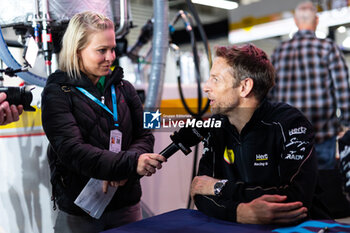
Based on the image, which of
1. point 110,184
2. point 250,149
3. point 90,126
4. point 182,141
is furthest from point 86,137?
point 250,149

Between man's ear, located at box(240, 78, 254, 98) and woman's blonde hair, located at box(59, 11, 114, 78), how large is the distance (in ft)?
1.54

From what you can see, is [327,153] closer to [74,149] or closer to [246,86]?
[246,86]

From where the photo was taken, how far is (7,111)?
1.19m

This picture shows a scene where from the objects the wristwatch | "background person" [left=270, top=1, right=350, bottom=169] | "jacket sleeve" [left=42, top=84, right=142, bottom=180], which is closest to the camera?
"jacket sleeve" [left=42, top=84, right=142, bottom=180]

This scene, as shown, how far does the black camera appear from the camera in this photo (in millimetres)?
1187

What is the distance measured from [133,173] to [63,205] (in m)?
0.27

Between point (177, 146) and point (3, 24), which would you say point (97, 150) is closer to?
point (177, 146)

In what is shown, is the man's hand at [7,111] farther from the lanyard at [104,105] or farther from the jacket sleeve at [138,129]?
the jacket sleeve at [138,129]

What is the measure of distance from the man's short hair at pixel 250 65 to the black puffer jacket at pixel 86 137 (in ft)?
1.08

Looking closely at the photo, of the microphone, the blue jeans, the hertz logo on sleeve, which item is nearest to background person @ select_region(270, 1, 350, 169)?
the blue jeans

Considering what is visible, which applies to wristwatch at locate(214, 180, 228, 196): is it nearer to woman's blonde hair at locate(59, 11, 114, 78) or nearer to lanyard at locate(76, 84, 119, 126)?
lanyard at locate(76, 84, 119, 126)

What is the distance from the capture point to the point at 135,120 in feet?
4.11

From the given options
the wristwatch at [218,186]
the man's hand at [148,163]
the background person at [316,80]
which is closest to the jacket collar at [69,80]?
the man's hand at [148,163]

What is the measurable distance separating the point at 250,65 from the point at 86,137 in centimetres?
58
